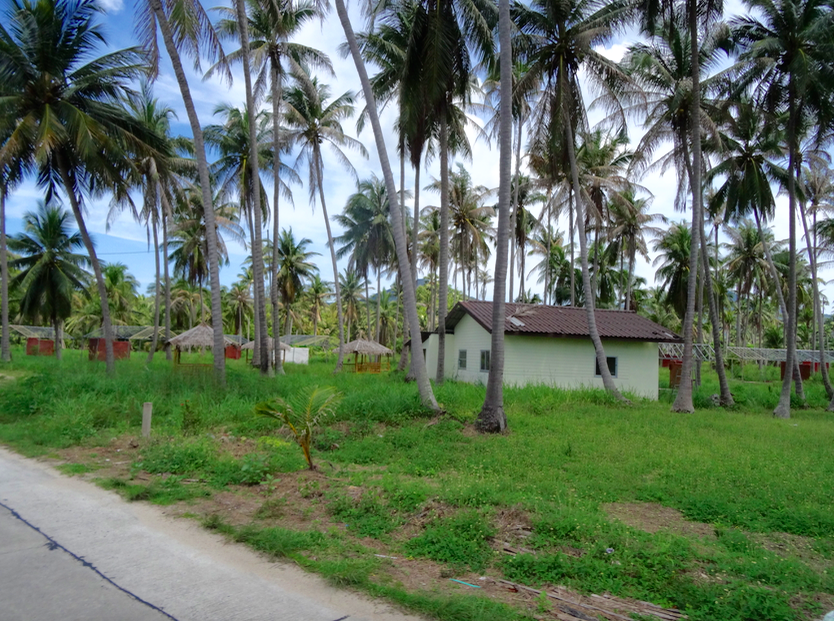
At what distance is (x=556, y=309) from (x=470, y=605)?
21.0 meters

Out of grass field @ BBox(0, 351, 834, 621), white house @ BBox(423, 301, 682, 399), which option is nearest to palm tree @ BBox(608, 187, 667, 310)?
white house @ BBox(423, 301, 682, 399)

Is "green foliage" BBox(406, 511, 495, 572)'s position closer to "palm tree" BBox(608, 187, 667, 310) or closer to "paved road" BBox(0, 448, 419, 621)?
"paved road" BBox(0, 448, 419, 621)

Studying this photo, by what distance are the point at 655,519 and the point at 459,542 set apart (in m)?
2.67

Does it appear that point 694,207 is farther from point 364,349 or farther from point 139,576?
point 364,349

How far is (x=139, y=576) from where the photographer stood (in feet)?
15.5

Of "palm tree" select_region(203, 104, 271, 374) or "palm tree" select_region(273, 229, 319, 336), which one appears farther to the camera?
"palm tree" select_region(273, 229, 319, 336)

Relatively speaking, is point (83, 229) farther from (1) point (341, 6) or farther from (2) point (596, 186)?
(2) point (596, 186)

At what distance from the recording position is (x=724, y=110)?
738 inches

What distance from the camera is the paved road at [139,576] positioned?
13.5 feet

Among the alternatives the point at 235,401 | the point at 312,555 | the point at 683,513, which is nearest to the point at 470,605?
the point at 312,555

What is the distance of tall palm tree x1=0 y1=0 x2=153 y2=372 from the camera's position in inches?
632

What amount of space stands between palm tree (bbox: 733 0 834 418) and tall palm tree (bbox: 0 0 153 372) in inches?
784

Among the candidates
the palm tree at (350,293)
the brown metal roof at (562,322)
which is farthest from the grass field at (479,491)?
the palm tree at (350,293)

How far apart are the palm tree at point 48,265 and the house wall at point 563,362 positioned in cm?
2319
